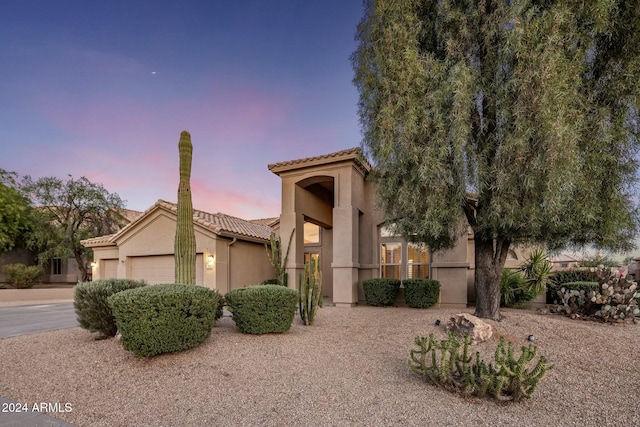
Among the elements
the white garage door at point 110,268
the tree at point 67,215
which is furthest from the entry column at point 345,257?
the tree at point 67,215

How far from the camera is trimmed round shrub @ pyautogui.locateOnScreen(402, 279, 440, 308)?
1110 cm

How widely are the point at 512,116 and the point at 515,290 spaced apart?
7788 millimetres

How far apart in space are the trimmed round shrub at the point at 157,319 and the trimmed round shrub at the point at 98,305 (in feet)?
5.49

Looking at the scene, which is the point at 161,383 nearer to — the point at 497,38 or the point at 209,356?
the point at 209,356

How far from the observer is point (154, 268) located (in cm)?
1544

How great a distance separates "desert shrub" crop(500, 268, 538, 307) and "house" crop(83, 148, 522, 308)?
124cm

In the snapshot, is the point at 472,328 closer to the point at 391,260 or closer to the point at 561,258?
the point at 391,260

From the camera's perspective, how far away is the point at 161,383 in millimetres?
4535

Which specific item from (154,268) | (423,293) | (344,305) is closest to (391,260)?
(423,293)

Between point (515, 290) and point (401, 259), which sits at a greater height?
point (401, 259)

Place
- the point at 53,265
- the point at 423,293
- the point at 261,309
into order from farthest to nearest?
the point at 53,265, the point at 423,293, the point at 261,309

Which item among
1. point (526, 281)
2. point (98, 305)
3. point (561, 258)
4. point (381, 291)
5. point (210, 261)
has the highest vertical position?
point (210, 261)

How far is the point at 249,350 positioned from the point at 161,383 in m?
1.56

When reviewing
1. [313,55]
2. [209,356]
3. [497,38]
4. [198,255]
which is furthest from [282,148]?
[209,356]
